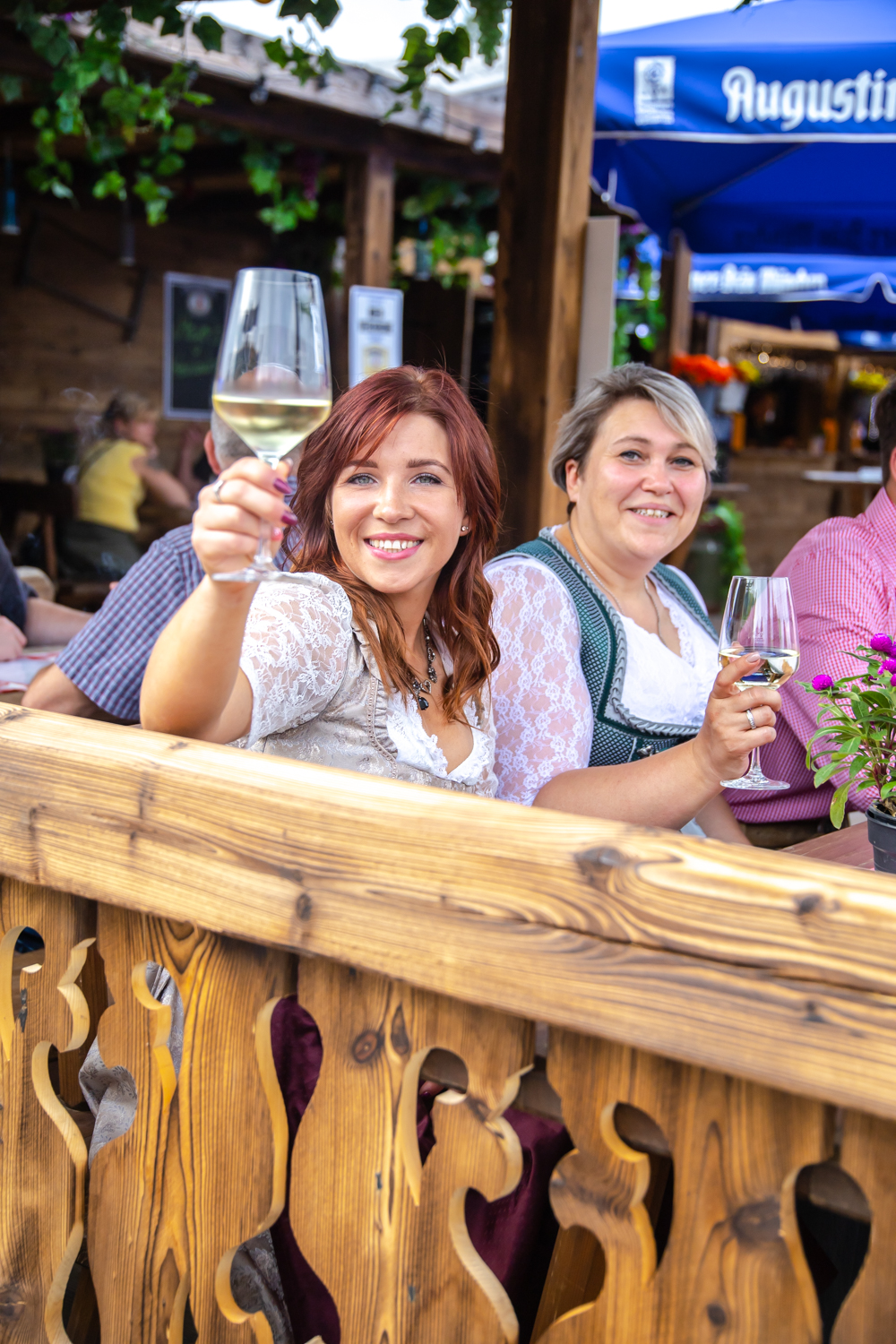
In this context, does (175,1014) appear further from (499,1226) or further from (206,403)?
(206,403)

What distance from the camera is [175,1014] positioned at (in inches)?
57.2

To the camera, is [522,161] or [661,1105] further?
[522,161]

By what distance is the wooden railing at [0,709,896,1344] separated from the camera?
0.88 metres

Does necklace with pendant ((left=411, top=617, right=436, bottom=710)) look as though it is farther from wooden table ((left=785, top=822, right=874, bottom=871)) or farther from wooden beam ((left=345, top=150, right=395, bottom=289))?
wooden beam ((left=345, top=150, right=395, bottom=289))

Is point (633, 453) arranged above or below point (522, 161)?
below

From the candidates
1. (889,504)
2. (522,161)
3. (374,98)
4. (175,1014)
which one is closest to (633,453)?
(889,504)

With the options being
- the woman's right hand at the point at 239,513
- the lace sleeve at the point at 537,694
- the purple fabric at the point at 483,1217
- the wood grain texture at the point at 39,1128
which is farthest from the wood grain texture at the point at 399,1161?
the lace sleeve at the point at 537,694

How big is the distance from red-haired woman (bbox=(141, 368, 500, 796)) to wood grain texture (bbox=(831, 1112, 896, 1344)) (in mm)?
683

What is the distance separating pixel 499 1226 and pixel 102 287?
705cm

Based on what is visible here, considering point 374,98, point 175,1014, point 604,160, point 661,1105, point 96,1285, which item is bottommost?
point 96,1285

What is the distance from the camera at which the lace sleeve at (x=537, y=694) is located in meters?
1.94

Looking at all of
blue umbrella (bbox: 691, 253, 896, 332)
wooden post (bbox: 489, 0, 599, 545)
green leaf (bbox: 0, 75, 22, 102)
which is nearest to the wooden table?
wooden post (bbox: 489, 0, 599, 545)

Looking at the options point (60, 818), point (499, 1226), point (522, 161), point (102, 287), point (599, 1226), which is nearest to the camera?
point (599, 1226)

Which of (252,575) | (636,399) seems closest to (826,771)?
(252,575)
